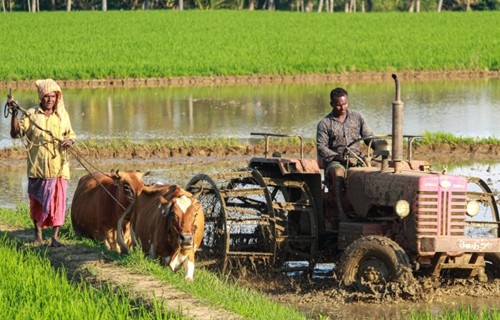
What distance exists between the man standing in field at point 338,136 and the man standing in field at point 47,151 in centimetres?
244

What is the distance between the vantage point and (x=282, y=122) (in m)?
26.0

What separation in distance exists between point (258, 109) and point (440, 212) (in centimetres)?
1912

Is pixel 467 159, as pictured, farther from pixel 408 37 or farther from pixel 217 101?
pixel 408 37

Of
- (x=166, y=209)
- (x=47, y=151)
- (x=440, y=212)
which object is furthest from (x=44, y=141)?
(x=440, y=212)

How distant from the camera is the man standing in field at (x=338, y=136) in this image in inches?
438

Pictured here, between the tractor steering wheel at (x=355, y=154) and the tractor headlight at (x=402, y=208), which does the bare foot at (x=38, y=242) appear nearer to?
the tractor steering wheel at (x=355, y=154)

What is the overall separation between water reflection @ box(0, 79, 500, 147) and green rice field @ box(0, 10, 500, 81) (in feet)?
9.64

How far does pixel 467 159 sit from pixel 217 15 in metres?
47.3

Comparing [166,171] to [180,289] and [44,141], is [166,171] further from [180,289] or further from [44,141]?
[180,289]

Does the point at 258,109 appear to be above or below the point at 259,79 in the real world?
below

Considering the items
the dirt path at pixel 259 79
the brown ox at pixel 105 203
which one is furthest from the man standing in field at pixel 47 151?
the dirt path at pixel 259 79

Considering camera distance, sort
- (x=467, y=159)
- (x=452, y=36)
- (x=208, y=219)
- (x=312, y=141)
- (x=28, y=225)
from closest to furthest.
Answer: (x=208, y=219) → (x=28, y=225) → (x=467, y=159) → (x=312, y=141) → (x=452, y=36)

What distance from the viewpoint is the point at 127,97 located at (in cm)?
3291

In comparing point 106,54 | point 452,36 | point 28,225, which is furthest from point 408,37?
point 28,225
